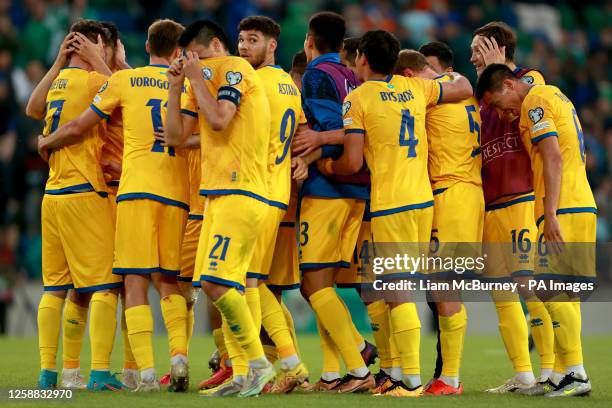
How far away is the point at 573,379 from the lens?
760 cm

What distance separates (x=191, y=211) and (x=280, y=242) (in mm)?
717

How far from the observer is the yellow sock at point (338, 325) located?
25.8 ft

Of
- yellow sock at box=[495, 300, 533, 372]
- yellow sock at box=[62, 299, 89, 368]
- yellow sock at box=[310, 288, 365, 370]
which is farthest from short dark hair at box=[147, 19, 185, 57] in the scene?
yellow sock at box=[495, 300, 533, 372]

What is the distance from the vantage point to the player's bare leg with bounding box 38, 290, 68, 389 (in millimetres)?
8055

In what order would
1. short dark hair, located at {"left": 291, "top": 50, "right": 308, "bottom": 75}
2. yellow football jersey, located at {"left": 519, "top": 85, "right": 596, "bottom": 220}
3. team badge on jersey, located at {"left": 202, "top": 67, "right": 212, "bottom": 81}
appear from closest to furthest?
team badge on jersey, located at {"left": 202, "top": 67, "right": 212, "bottom": 81}
yellow football jersey, located at {"left": 519, "top": 85, "right": 596, "bottom": 220}
short dark hair, located at {"left": 291, "top": 50, "right": 308, "bottom": 75}

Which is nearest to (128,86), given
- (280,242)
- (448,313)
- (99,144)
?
(99,144)

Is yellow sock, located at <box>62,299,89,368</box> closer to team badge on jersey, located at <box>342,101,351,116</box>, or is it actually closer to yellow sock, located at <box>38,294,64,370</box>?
yellow sock, located at <box>38,294,64,370</box>

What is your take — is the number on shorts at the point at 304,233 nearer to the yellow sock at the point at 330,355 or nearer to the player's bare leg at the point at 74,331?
the yellow sock at the point at 330,355

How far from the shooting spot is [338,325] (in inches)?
311

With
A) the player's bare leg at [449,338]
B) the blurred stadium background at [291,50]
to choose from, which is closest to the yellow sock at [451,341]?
the player's bare leg at [449,338]

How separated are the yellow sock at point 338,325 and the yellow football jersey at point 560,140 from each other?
1.54 m

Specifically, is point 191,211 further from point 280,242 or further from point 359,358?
point 359,358

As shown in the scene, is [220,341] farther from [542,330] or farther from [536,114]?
[536,114]

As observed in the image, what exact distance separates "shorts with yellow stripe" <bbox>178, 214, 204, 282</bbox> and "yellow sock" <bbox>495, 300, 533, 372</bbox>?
89.1 inches
